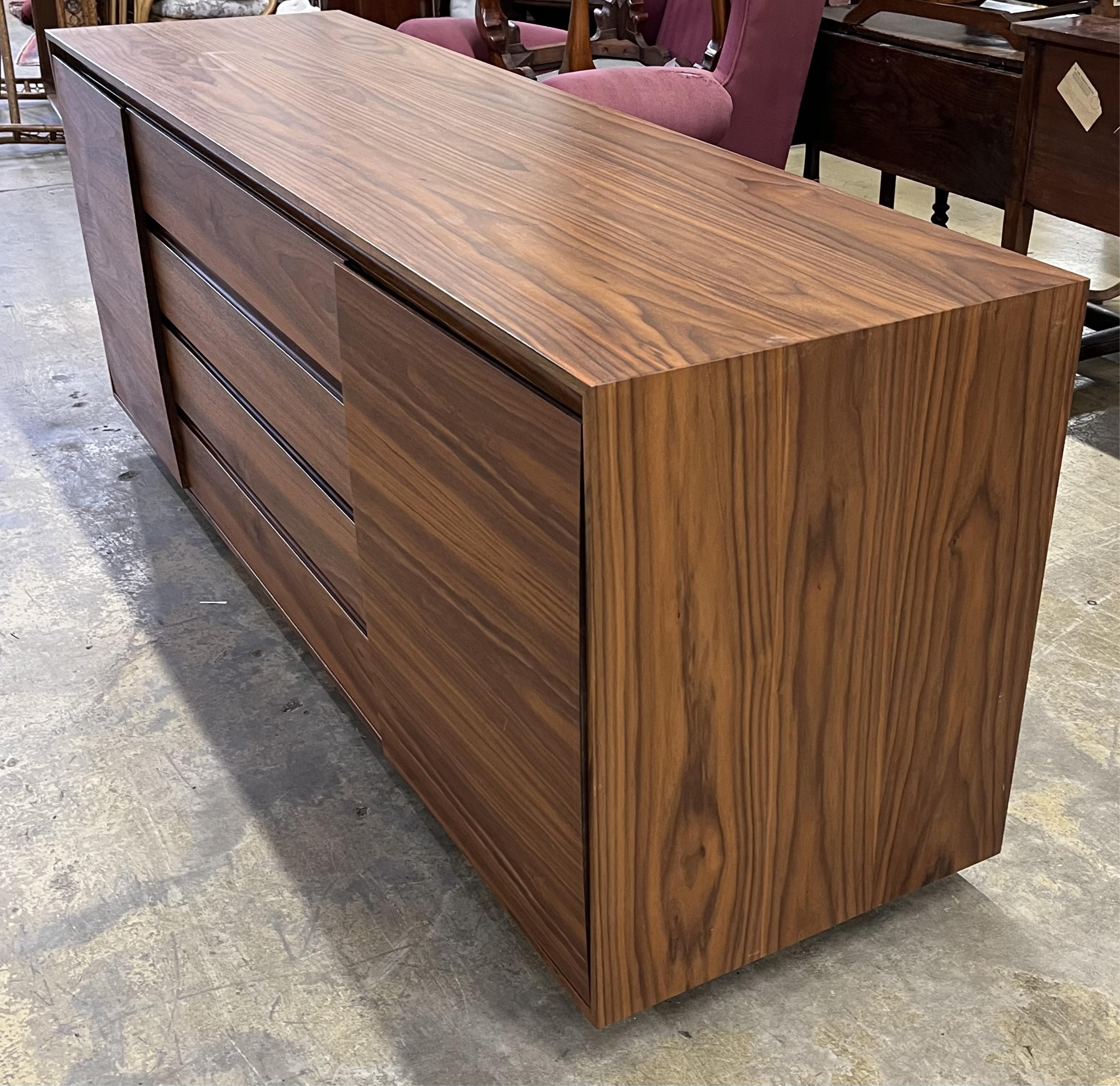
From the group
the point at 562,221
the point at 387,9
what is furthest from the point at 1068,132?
the point at 387,9

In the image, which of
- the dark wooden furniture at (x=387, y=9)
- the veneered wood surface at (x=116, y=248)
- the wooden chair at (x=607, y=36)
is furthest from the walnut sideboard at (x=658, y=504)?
the dark wooden furniture at (x=387, y=9)

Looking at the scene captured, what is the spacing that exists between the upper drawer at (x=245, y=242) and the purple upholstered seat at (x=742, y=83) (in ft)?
4.22

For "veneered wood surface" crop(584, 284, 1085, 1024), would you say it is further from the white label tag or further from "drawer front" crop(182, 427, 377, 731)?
the white label tag

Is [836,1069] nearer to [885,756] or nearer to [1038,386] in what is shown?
[885,756]

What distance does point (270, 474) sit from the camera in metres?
1.86

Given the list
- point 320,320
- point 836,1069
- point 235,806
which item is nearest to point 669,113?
point 320,320

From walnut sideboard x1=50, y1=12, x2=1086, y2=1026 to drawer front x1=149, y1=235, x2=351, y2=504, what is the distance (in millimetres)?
10

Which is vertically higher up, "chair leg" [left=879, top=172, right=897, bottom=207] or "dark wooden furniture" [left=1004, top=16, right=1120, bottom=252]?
"dark wooden furniture" [left=1004, top=16, right=1120, bottom=252]

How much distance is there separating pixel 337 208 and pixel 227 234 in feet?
1.32

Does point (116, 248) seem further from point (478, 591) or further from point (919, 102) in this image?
point (919, 102)

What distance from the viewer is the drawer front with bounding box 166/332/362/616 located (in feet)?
5.40

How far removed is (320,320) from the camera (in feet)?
4.94

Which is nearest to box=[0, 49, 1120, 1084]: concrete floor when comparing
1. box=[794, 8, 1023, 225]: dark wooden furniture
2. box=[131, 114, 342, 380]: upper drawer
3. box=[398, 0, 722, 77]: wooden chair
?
box=[131, 114, 342, 380]: upper drawer

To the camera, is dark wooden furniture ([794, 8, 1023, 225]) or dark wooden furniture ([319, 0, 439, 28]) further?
dark wooden furniture ([319, 0, 439, 28])
